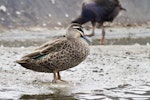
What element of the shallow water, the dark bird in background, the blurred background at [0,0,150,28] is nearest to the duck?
the shallow water

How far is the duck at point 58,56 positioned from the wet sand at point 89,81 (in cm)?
26

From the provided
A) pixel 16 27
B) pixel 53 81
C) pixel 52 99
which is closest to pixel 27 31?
pixel 16 27

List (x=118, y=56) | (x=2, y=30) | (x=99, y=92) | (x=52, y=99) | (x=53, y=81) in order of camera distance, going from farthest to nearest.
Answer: (x=2, y=30)
(x=118, y=56)
(x=53, y=81)
(x=99, y=92)
(x=52, y=99)

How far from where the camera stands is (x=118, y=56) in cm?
1195

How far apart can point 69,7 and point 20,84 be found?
1263 cm

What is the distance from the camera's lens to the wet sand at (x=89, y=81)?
7.76 m

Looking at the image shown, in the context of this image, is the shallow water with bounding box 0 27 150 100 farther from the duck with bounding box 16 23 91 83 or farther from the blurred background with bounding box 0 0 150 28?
the blurred background with bounding box 0 0 150 28

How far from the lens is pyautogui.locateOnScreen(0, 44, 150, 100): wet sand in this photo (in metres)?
7.76

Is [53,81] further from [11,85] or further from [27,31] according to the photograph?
[27,31]

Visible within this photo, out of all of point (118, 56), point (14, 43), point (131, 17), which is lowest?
point (118, 56)

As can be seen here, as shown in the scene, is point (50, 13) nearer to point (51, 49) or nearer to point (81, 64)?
point (81, 64)

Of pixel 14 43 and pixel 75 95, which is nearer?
pixel 75 95

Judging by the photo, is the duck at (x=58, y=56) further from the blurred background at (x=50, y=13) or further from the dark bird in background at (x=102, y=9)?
the blurred background at (x=50, y=13)

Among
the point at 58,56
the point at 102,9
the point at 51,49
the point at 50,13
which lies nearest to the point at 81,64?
the point at 51,49
